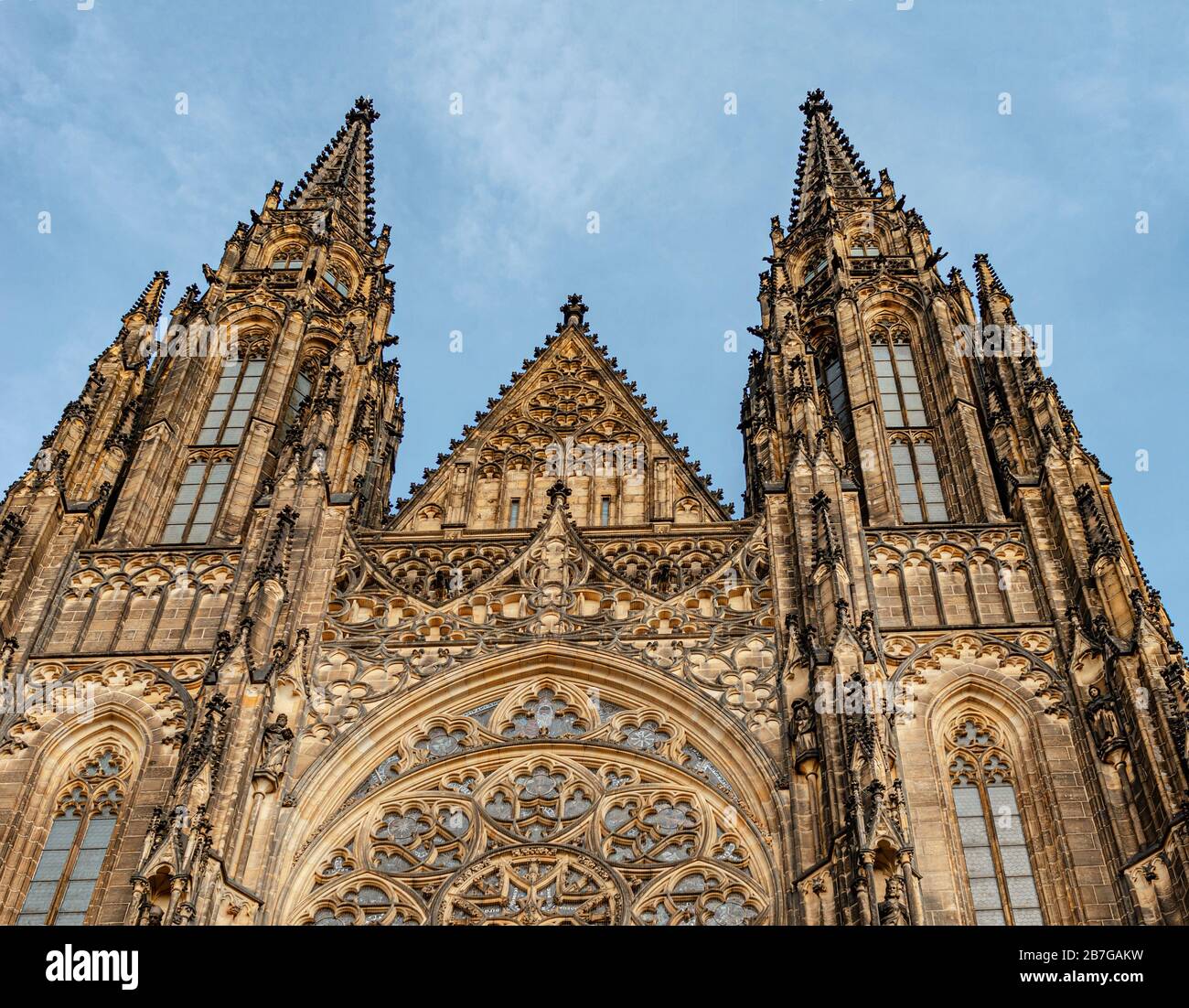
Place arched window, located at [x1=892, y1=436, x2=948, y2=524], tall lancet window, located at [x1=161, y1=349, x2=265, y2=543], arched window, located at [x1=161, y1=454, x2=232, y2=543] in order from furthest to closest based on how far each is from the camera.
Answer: tall lancet window, located at [x1=161, y1=349, x2=265, y2=543] → arched window, located at [x1=161, y1=454, x2=232, y2=543] → arched window, located at [x1=892, y1=436, x2=948, y2=524]

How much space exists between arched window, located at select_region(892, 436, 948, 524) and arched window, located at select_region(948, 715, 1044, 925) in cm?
513

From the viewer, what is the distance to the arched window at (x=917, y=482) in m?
27.1

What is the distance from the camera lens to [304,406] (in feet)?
96.5

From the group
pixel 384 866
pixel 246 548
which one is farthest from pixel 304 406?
pixel 384 866

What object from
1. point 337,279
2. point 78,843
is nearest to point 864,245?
point 337,279

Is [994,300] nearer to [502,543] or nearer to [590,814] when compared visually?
[502,543]

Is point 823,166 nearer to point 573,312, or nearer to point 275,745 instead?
point 573,312

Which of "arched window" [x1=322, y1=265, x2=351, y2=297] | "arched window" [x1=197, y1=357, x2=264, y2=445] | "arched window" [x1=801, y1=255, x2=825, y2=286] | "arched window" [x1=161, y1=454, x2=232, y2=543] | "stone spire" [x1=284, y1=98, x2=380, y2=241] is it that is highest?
"stone spire" [x1=284, y1=98, x2=380, y2=241]

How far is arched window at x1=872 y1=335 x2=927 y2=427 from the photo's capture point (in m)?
29.3

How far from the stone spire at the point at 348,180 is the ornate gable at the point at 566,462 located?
31.0 feet

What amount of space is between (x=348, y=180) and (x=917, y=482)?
61.2 ft

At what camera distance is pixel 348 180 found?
4016 cm

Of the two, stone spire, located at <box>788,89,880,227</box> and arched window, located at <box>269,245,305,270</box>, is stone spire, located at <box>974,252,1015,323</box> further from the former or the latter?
arched window, located at <box>269,245,305,270</box>

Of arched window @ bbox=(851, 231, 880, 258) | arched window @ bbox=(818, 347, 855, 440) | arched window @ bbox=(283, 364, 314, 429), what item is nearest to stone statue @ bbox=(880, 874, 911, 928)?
arched window @ bbox=(818, 347, 855, 440)
